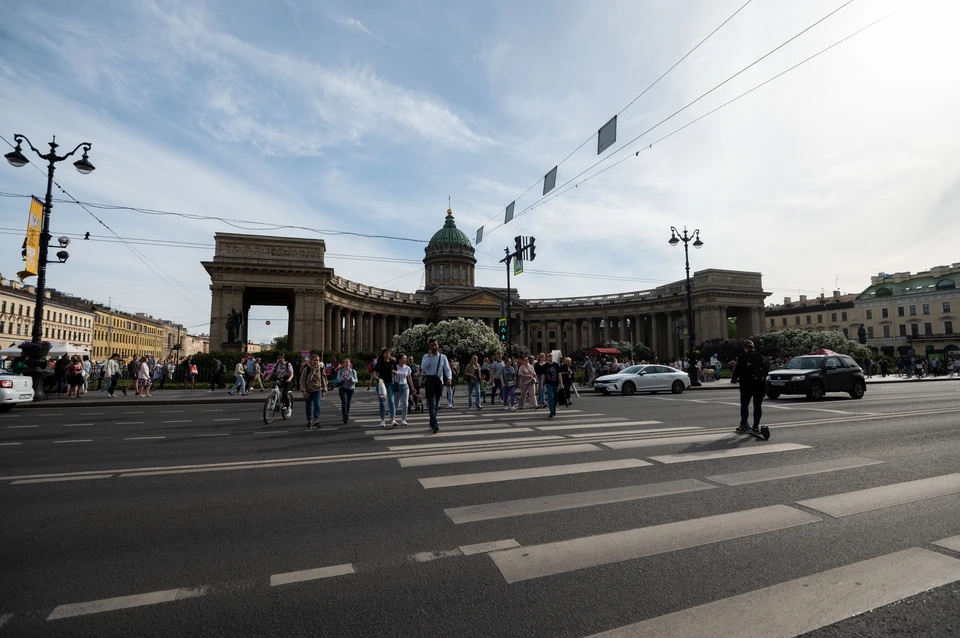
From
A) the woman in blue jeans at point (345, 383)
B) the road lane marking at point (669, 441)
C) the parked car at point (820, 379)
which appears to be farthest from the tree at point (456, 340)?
the road lane marking at point (669, 441)

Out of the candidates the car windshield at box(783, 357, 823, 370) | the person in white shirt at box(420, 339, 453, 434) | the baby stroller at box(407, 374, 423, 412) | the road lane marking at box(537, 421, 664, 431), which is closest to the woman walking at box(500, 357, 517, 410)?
the baby stroller at box(407, 374, 423, 412)

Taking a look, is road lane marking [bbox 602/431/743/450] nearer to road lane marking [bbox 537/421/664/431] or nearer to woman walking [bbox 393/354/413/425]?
road lane marking [bbox 537/421/664/431]

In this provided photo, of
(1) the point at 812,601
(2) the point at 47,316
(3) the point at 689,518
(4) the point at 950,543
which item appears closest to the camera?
(1) the point at 812,601

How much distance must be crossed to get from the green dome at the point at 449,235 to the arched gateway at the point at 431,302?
0.19 metres

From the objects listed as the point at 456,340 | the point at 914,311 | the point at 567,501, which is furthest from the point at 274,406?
the point at 914,311

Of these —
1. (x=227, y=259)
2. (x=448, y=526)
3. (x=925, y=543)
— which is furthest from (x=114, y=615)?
(x=227, y=259)

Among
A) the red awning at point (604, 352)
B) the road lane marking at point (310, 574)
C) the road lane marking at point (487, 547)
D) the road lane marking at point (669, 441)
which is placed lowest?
the road lane marking at point (310, 574)

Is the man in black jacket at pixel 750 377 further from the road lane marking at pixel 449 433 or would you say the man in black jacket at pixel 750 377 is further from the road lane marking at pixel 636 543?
the road lane marking at pixel 636 543

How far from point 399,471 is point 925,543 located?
5375 mm

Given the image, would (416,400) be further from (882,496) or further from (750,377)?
(882,496)

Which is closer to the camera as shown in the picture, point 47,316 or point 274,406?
point 274,406

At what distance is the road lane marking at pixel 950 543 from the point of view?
12.8ft

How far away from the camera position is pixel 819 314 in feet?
286

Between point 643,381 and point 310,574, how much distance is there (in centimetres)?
2098
